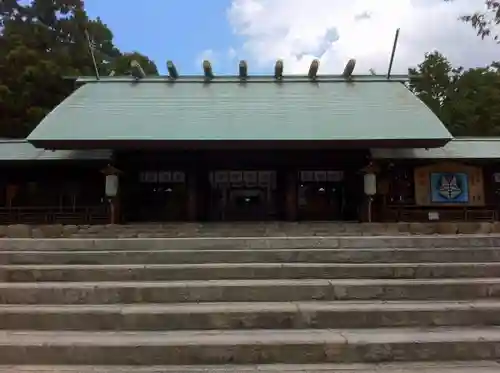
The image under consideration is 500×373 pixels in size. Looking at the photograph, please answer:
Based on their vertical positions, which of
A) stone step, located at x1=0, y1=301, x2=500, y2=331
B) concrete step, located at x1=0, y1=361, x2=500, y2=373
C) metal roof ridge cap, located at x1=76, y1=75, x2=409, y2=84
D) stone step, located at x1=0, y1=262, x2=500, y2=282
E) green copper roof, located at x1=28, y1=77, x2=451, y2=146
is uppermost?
metal roof ridge cap, located at x1=76, y1=75, x2=409, y2=84

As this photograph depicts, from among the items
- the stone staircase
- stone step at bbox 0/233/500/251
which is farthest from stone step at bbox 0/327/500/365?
stone step at bbox 0/233/500/251

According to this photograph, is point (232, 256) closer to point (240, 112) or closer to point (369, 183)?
point (369, 183)

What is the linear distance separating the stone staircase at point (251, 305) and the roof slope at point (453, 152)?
6.39 m

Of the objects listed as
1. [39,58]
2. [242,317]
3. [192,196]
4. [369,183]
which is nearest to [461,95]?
[369,183]

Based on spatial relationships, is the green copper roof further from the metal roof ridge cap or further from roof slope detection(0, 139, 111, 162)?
roof slope detection(0, 139, 111, 162)

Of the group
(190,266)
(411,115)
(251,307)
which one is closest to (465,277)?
(251,307)

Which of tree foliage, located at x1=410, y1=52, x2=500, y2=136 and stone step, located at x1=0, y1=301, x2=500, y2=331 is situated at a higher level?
tree foliage, located at x1=410, y1=52, x2=500, y2=136

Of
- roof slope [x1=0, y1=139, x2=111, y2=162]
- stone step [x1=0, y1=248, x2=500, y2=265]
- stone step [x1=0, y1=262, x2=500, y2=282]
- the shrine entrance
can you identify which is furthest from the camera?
the shrine entrance

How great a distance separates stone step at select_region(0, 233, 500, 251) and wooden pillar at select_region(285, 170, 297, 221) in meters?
6.53

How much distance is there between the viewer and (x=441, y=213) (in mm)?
12148

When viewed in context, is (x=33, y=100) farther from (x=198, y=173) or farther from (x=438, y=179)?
(x=438, y=179)

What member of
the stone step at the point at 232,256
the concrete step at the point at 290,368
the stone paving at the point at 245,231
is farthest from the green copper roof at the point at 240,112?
the concrete step at the point at 290,368

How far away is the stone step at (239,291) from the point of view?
15.0 feet

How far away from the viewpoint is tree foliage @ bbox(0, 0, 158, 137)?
19219 mm
